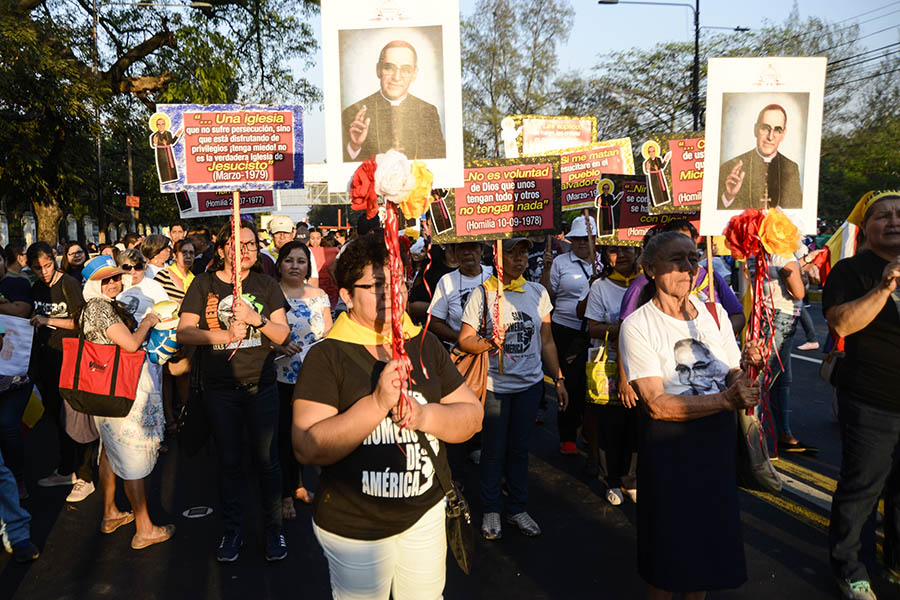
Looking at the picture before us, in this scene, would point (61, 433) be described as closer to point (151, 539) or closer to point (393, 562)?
point (151, 539)

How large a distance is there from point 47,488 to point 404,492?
4.58 m

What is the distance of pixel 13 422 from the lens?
189 inches

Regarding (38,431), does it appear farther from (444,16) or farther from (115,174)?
(115,174)

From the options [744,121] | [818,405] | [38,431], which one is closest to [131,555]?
[38,431]

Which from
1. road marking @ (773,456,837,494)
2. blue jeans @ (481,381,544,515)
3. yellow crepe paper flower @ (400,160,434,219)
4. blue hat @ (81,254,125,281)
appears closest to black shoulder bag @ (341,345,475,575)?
yellow crepe paper flower @ (400,160,434,219)

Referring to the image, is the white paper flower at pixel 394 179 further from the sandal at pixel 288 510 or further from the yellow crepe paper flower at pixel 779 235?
the sandal at pixel 288 510

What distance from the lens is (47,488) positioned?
18.0ft

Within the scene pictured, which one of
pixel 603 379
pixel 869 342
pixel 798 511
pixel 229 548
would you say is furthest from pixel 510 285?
pixel 798 511

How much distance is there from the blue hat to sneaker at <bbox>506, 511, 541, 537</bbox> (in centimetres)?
324

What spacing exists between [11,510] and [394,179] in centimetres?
371

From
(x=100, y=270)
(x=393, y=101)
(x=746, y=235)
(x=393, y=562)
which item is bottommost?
(x=393, y=562)

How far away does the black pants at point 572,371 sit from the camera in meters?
5.94

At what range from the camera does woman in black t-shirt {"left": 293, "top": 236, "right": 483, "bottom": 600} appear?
7.55 feet

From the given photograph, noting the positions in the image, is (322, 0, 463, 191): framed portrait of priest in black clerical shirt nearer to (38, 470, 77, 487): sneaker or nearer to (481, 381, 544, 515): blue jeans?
(481, 381, 544, 515): blue jeans
